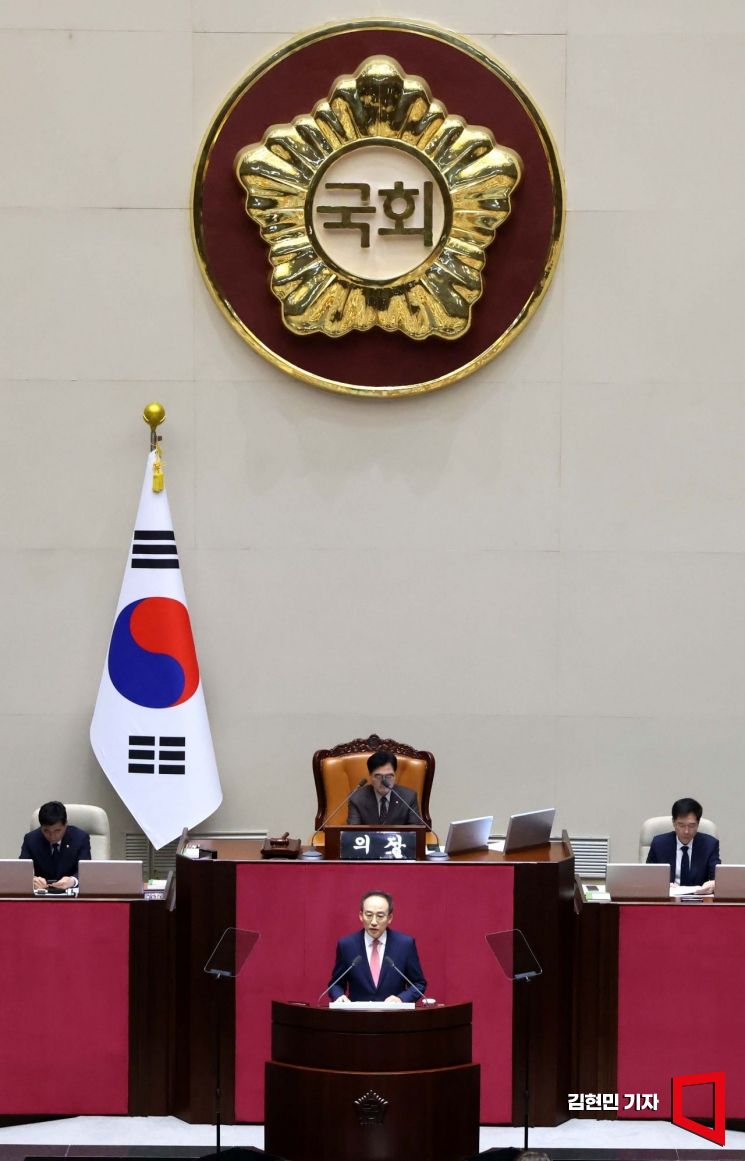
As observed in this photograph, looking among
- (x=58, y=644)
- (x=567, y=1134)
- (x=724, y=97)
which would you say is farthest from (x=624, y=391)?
(x=567, y=1134)

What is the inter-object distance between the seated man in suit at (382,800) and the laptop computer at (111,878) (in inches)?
45.4

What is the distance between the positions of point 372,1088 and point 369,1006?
270mm

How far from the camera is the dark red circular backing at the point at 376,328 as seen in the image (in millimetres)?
7824

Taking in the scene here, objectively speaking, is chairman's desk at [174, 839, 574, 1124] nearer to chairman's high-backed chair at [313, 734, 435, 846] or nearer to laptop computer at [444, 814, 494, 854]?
laptop computer at [444, 814, 494, 854]

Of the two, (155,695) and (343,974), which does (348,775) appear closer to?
(155,695)

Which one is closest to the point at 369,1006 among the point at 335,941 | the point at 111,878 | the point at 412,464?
the point at 335,941

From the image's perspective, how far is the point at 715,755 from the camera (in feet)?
26.6

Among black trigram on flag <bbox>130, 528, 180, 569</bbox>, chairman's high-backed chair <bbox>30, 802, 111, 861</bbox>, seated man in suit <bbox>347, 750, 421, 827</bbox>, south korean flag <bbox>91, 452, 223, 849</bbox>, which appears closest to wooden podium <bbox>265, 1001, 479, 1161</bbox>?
seated man in suit <bbox>347, 750, 421, 827</bbox>

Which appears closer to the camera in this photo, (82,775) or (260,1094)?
(260,1094)

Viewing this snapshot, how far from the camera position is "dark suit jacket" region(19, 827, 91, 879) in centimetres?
696

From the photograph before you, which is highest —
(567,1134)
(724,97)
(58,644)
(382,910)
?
(724,97)

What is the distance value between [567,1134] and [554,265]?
4.06 meters

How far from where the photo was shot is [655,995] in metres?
6.20

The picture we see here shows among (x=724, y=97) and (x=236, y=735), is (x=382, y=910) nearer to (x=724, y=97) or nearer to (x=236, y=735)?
(x=236, y=735)
